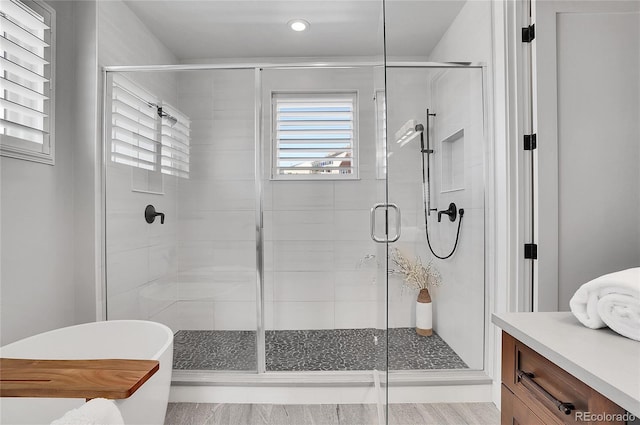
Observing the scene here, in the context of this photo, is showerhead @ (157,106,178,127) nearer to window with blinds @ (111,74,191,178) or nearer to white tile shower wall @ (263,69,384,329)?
window with blinds @ (111,74,191,178)

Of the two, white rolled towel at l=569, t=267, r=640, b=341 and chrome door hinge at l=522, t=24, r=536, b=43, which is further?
chrome door hinge at l=522, t=24, r=536, b=43

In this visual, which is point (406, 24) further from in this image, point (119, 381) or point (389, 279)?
point (119, 381)

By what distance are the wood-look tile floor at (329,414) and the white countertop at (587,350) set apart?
1098 millimetres

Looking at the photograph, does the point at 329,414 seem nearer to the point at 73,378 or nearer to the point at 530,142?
the point at 73,378

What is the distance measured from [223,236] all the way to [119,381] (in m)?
1.21

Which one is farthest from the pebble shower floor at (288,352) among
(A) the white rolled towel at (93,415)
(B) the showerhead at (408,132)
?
(A) the white rolled towel at (93,415)

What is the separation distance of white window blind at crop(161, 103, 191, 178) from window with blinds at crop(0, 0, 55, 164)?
23.5 inches

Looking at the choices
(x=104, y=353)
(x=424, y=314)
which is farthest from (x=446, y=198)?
(x=104, y=353)

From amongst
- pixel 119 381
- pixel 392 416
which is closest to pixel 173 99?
pixel 119 381

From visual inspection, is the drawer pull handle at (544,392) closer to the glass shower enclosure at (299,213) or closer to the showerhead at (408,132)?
the glass shower enclosure at (299,213)

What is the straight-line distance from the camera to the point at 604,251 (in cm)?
151

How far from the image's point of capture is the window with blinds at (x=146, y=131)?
6.93ft

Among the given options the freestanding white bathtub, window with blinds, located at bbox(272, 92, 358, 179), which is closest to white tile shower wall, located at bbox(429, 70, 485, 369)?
window with blinds, located at bbox(272, 92, 358, 179)

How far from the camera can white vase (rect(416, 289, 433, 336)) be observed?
69.9 inches
